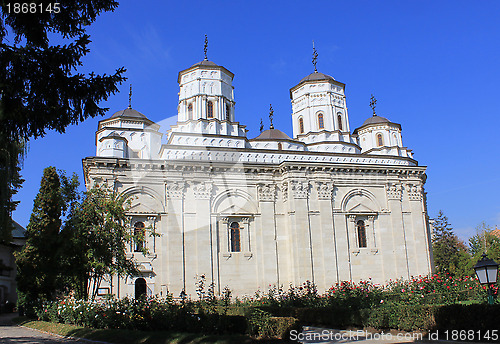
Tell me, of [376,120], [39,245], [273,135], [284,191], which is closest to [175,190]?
[284,191]

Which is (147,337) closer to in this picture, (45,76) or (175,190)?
(45,76)

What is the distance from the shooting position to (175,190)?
919 inches

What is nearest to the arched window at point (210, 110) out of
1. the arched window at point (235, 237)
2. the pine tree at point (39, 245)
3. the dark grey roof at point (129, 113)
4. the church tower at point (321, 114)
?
the dark grey roof at point (129, 113)

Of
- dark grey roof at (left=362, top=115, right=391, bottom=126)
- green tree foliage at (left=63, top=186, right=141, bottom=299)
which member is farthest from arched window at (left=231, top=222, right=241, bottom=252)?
dark grey roof at (left=362, top=115, right=391, bottom=126)

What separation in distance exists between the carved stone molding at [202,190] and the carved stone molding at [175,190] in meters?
0.71

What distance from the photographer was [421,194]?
26.9m

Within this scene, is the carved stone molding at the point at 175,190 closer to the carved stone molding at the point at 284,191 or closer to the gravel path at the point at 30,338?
the carved stone molding at the point at 284,191

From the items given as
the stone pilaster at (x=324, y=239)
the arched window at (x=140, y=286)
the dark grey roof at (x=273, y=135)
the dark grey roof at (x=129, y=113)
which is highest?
the dark grey roof at (x=129, y=113)

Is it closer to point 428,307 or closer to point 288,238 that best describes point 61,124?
point 428,307

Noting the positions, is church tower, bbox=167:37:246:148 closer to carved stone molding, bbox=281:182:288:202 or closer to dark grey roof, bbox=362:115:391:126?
carved stone molding, bbox=281:182:288:202

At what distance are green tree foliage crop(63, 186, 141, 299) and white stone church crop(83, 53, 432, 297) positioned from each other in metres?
3.15

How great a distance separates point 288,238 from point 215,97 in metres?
9.90

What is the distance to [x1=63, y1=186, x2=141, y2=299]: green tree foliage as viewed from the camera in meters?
17.2

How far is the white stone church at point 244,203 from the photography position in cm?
2261
